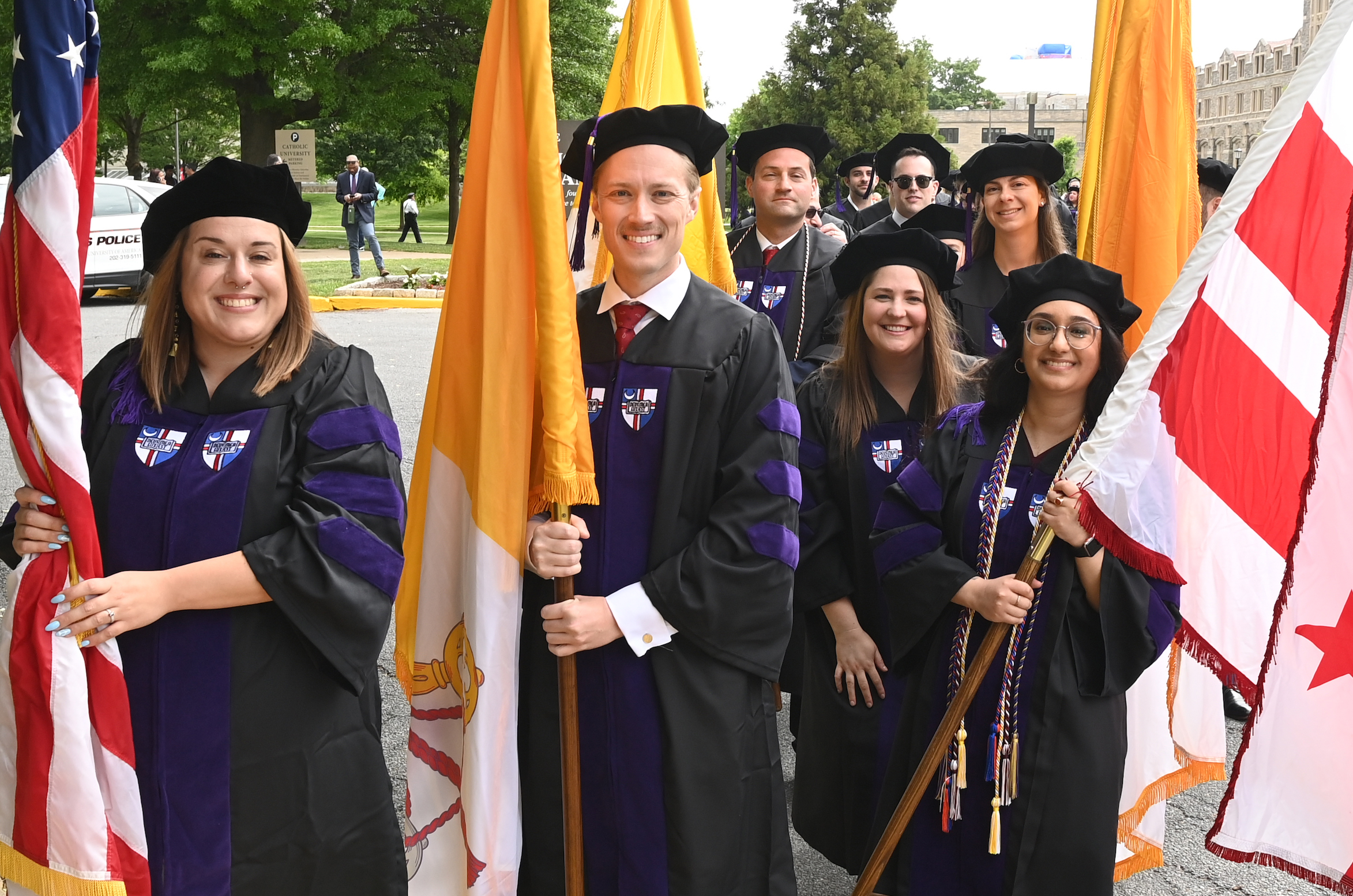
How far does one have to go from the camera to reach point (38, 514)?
242 centimetres

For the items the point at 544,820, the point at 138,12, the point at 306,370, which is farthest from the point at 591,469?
the point at 138,12

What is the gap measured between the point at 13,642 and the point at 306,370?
81 centimetres

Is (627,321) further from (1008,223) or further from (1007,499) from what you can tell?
(1008,223)

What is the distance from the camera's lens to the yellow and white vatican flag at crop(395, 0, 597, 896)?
268 cm

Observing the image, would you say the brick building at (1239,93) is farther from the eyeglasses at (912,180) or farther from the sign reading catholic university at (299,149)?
the eyeglasses at (912,180)

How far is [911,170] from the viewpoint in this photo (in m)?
7.20

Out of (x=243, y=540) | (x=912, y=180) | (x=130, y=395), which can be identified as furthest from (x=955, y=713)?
(x=912, y=180)

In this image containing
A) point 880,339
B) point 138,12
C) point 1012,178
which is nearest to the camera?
point 880,339

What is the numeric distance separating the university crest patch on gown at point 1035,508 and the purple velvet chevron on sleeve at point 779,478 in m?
0.75

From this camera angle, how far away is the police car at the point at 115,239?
16.8 meters

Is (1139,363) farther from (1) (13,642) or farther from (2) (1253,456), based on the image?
(1) (13,642)

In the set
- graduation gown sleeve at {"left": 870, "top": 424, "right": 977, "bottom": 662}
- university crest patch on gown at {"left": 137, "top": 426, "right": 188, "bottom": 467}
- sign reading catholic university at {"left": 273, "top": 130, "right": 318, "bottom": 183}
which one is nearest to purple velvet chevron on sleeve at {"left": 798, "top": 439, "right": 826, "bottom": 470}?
graduation gown sleeve at {"left": 870, "top": 424, "right": 977, "bottom": 662}

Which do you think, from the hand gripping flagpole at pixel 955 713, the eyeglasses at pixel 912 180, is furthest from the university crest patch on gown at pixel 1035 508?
the eyeglasses at pixel 912 180

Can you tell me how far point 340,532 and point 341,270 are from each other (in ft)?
65.7
